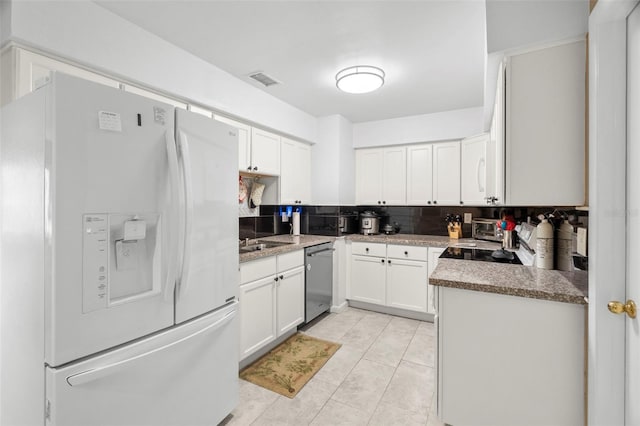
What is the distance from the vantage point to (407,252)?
346cm

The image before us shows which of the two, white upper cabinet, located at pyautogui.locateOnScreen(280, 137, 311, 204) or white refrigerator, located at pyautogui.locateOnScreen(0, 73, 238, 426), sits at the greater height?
white upper cabinet, located at pyautogui.locateOnScreen(280, 137, 311, 204)

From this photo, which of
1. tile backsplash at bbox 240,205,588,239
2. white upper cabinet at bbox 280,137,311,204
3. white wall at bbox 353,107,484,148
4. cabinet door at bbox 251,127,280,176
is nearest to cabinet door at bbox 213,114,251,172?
cabinet door at bbox 251,127,280,176

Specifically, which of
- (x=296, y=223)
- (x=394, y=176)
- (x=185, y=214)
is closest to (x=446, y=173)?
(x=394, y=176)

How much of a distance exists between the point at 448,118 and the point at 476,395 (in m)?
2.96

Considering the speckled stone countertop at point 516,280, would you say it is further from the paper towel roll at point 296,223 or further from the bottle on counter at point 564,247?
the paper towel roll at point 296,223

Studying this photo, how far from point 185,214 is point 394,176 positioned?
9.97 feet

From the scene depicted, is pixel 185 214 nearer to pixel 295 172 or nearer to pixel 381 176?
pixel 295 172

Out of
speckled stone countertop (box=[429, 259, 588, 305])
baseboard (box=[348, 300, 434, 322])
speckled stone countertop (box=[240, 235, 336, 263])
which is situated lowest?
baseboard (box=[348, 300, 434, 322])

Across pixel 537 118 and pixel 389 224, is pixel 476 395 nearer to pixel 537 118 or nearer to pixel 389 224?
pixel 537 118

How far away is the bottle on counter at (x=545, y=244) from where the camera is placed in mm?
1812

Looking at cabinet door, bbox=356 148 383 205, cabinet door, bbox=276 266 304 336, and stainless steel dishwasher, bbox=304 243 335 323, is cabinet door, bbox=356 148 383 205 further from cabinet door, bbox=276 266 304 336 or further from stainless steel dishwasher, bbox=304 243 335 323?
cabinet door, bbox=276 266 304 336

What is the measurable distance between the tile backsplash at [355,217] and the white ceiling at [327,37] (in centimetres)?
141

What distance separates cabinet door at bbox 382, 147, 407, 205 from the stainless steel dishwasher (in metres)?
1.06

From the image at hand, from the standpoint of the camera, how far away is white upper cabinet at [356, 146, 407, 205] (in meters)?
3.93
